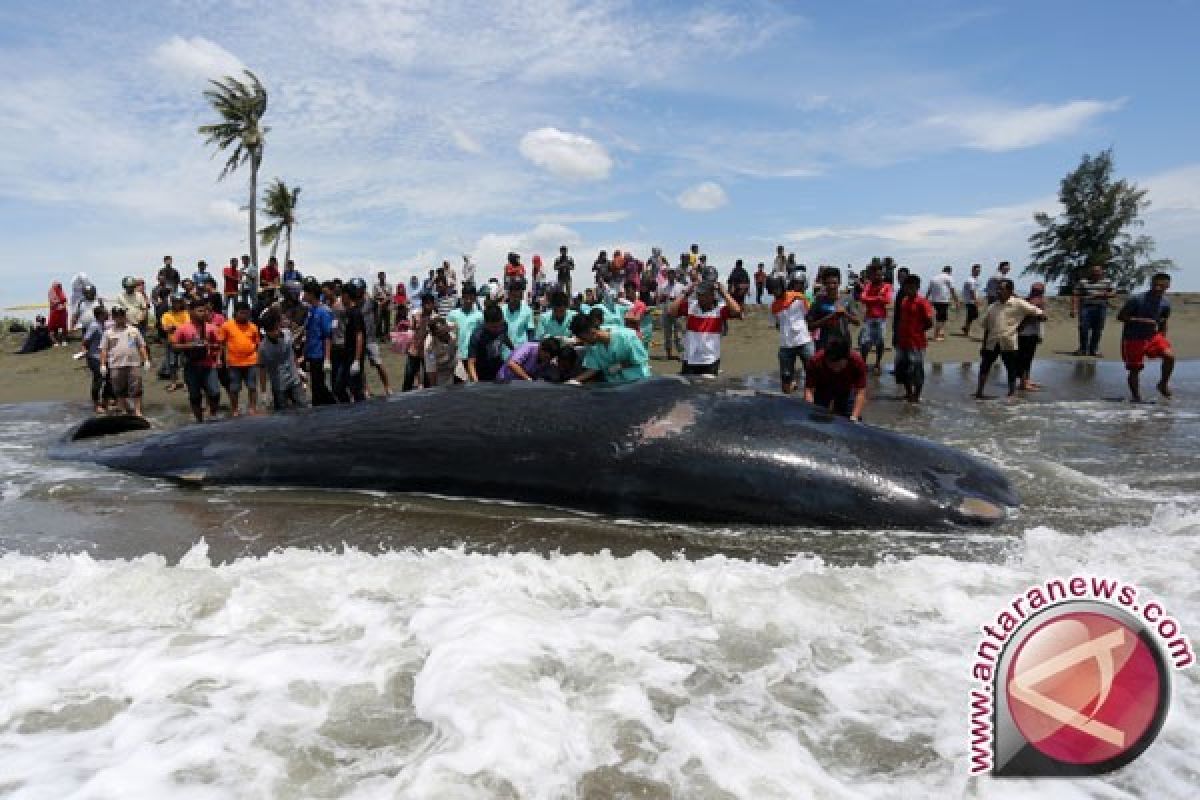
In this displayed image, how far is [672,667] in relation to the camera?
10.2 feet

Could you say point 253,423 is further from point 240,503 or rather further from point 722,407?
point 722,407

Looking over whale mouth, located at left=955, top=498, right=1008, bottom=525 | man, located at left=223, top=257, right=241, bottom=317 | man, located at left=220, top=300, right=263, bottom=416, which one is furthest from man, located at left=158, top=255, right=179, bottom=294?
whale mouth, located at left=955, top=498, right=1008, bottom=525

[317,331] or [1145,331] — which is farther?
[1145,331]

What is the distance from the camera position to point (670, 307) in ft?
57.0

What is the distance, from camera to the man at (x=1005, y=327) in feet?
38.3

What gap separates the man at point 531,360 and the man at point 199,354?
4.55m

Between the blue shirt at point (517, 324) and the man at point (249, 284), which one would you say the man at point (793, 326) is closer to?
the blue shirt at point (517, 324)

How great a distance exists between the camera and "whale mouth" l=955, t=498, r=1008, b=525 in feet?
16.4

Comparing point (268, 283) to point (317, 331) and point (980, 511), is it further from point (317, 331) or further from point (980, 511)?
point (980, 511)

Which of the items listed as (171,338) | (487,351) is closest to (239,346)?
(487,351)

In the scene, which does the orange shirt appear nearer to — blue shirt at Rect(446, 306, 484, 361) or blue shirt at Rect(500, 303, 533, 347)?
blue shirt at Rect(446, 306, 484, 361)

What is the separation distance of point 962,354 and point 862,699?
17149mm

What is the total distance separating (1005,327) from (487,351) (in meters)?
7.69

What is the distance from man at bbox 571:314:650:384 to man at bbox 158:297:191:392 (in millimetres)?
9411
